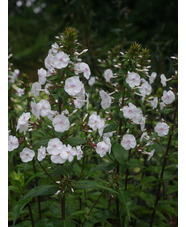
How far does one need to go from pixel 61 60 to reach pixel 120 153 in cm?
76

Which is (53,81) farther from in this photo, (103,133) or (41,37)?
(41,37)

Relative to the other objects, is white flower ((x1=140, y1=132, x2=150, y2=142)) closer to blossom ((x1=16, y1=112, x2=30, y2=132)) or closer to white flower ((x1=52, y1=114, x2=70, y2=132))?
white flower ((x1=52, y1=114, x2=70, y2=132))

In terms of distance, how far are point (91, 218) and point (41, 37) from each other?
934 centimetres

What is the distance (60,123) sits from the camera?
174cm

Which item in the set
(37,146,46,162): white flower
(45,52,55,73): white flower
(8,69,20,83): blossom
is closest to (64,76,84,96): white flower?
(45,52,55,73): white flower

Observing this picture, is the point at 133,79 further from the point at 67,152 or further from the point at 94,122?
the point at 67,152

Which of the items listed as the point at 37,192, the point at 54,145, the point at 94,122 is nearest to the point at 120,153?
the point at 94,122

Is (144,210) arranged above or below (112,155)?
below

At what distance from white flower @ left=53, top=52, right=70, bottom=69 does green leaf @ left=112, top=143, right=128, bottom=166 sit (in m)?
0.71

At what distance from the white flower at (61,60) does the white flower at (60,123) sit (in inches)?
11.6

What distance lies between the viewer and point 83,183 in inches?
73.2

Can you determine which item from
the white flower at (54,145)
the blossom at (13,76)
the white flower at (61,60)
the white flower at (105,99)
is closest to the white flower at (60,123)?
the white flower at (54,145)

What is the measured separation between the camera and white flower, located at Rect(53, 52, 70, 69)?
1.68 metres

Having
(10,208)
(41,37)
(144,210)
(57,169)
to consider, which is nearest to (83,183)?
(57,169)
